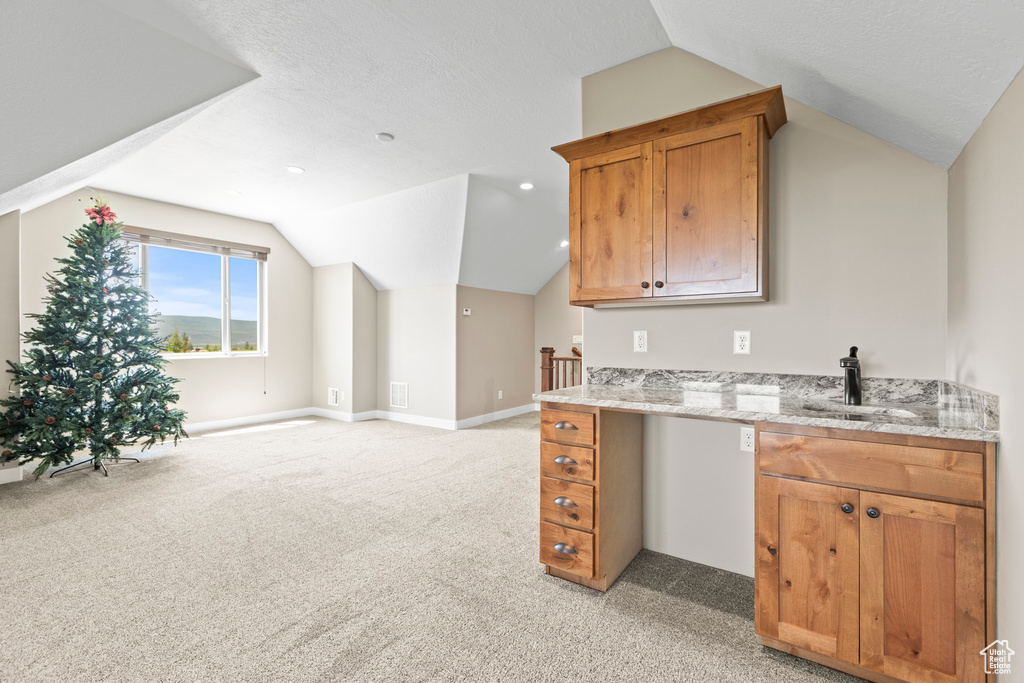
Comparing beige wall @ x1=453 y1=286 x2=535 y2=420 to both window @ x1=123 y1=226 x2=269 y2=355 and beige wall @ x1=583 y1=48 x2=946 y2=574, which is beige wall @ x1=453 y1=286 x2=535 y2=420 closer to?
window @ x1=123 y1=226 x2=269 y2=355

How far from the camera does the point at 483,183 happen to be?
4684 millimetres

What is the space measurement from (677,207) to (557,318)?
208 inches

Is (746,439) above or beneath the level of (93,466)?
above

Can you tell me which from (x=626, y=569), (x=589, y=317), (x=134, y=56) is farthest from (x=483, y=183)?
(x=626, y=569)

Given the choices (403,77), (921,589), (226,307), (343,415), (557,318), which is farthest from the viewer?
(557,318)

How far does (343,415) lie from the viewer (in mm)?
6414

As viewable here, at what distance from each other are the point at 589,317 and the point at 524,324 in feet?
14.8

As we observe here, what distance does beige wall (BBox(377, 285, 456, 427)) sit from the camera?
6000 mm

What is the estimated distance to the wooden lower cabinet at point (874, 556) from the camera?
1374 mm

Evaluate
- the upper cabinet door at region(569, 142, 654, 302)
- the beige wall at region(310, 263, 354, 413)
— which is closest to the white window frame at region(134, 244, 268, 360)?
the beige wall at region(310, 263, 354, 413)

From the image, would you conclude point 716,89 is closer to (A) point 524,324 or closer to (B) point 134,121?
(B) point 134,121

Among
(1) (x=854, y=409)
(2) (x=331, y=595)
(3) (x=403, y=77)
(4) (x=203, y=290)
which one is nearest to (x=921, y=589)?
(1) (x=854, y=409)

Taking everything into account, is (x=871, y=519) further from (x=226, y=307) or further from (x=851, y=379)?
(x=226, y=307)

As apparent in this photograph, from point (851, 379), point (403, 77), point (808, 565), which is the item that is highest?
point (403, 77)
